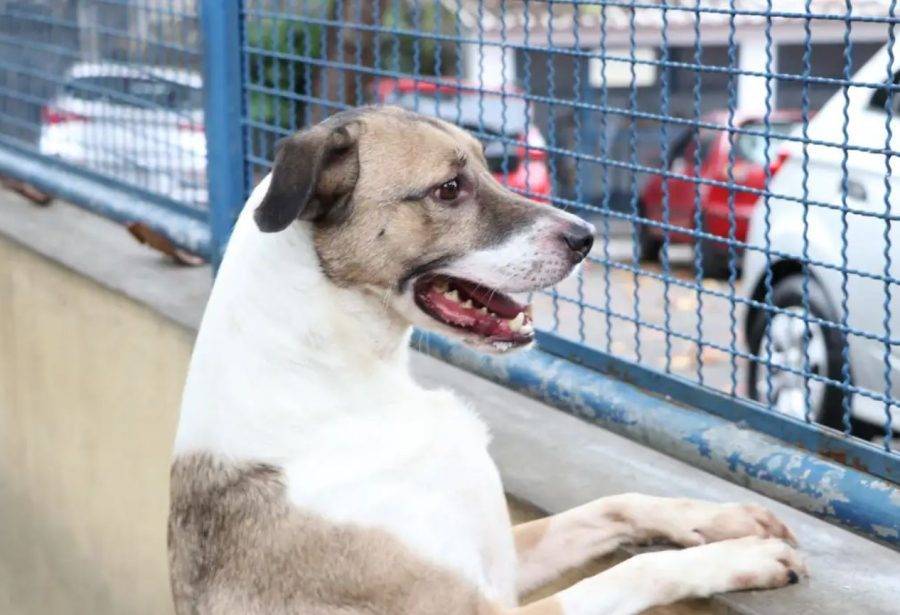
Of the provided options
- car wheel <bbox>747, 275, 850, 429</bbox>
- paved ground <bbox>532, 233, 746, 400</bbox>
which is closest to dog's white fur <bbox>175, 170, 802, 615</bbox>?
car wheel <bbox>747, 275, 850, 429</bbox>

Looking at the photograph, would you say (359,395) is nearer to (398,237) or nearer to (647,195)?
(398,237)

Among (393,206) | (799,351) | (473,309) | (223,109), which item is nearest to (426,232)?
(393,206)

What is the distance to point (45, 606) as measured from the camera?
5531 mm

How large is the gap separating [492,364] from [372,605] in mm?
1411

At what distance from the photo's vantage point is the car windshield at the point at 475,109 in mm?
3854

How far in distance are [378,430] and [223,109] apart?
92.3 inches

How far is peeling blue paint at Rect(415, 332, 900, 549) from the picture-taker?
2885 mm

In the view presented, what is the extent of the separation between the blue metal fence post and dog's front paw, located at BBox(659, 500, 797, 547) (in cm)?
249

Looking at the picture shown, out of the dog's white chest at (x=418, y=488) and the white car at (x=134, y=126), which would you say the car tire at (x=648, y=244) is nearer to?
the white car at (x=134, y=126)

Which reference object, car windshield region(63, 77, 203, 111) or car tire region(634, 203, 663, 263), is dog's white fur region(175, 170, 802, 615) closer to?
car windshield region(63, 77, 203, 111)

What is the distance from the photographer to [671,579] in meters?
2.66

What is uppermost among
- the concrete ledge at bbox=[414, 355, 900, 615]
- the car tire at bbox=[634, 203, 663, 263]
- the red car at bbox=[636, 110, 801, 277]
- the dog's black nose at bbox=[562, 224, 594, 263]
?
the dog's black nose at bbox=[562, 224, 594, 263]

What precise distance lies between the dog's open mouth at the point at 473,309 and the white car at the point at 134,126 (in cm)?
238

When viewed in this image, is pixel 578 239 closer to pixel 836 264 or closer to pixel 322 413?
pixel 322 413
